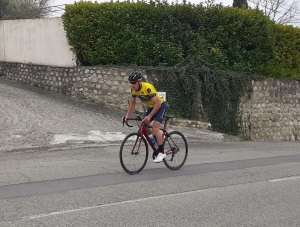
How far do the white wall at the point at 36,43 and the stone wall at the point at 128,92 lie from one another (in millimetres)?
358

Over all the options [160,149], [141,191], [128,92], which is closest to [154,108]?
[160,149]

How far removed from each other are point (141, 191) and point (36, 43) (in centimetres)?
1325

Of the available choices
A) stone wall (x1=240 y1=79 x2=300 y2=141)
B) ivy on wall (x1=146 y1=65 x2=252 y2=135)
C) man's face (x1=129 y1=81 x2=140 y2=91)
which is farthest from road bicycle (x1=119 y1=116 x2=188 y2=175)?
stone wall (x1=240 y1=79 x2=300 y2=141)

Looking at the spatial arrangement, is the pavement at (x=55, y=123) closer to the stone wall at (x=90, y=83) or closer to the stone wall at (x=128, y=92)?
the stone wall at (x=90, y=83)

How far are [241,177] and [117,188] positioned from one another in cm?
291

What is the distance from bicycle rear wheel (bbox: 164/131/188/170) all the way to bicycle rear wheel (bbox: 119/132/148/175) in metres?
0.61

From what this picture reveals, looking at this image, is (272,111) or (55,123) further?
(272,111)

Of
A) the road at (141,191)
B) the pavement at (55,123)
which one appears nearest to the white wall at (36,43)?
the pavement at (55,123)

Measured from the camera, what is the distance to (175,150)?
9.46 meters

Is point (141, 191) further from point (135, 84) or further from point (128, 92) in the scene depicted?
point (128, 92)

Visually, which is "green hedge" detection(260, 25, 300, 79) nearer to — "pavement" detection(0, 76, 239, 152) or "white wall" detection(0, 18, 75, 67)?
"pavement" detection(0, 76, 239, 152)

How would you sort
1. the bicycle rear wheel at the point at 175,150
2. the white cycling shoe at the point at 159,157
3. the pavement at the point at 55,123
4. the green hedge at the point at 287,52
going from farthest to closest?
the green hedge at the point at 287,52, the pavement at the point at 55,123, the bicycle rear wheel at the point at 175,150, the white cycling shoe at the point at 159,157

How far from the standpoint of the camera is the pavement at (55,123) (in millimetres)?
11781

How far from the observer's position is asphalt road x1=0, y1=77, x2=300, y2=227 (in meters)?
6.05
